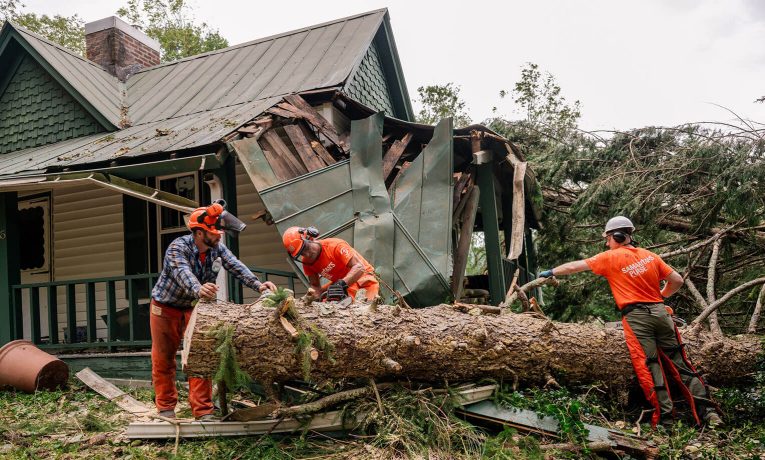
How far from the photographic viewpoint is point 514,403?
5.73 m

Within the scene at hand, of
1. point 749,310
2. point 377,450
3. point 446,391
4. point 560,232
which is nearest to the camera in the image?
point 377,450

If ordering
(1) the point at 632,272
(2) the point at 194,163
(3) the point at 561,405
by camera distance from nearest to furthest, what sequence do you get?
(3) the point at 561,405 → (1) the point at 632,272 → (2) the point at 194,163

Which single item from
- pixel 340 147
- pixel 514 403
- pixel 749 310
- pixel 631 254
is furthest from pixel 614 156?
pixel 514 403

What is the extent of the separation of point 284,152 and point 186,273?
10.5 ft

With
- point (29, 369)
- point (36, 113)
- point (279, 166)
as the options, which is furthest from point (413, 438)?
point (36, 113)

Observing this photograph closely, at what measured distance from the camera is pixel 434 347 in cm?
565

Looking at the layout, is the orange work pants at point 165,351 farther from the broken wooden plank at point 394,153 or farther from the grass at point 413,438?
the broken wooden plank at point 394,153

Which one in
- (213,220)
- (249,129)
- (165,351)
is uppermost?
(249,129)

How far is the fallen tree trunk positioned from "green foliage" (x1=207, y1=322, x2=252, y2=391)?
4 centimetres

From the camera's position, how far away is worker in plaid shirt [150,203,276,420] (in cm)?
579

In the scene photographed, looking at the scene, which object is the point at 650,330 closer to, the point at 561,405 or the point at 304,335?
the point at 561,405

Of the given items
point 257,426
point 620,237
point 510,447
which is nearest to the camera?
point 510,447

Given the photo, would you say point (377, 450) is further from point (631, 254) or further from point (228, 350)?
point (631, 254)

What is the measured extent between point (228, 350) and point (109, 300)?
14.8ft
